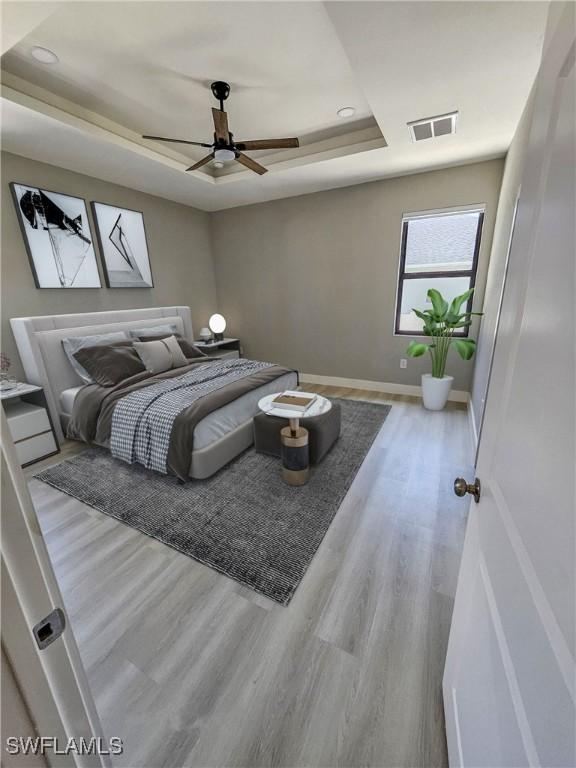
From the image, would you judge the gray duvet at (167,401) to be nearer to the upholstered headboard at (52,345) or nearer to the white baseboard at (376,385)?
the upholstered headboard at (52,345)

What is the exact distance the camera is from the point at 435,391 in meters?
3.49

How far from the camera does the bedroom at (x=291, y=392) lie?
553 mm

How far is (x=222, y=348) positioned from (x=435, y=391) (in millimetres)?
3124

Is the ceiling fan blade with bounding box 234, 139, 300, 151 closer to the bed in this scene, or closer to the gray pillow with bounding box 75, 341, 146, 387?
the bed

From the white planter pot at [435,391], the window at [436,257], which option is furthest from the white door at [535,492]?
the window at [436,257]

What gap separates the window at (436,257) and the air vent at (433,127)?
3.38ft

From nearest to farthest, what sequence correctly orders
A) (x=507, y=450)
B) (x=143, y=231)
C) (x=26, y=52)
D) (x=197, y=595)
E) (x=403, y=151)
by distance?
1. (x=507, y=450)
2. (x=197, y=595)
3. (x=26, y=52)
4. (x=403, y=151)
5. (x=143, y=231)

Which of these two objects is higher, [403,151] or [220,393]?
[403,151]

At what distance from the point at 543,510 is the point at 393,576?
1.36 metres

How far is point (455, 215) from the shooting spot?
343 centimetres

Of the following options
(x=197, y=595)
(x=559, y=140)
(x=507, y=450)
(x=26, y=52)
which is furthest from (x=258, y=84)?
(x=197, y=595)

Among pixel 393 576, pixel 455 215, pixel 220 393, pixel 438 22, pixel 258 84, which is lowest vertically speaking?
pixel 393 576

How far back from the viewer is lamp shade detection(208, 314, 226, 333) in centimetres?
474

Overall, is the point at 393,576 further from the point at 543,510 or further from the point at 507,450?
the point at 543,510
